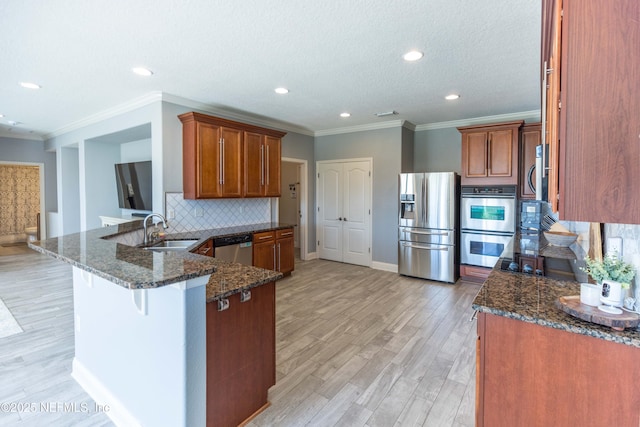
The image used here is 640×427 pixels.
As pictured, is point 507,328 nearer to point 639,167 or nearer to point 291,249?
point 639,167

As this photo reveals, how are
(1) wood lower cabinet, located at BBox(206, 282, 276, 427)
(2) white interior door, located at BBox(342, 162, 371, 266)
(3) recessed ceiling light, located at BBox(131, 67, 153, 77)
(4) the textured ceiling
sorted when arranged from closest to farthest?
(1) wood lower cabinet, located at BBox(206, 282, 276, 427) < (4) the textured ceiling < (3) recessed ceiling light, located at BBox(131, 67, 153, 77) < (2) white interior door, located at BBox(342, 162, 371, 266)

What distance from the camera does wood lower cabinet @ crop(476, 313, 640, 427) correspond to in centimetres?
117

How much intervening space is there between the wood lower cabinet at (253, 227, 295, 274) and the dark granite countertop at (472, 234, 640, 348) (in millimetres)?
3103

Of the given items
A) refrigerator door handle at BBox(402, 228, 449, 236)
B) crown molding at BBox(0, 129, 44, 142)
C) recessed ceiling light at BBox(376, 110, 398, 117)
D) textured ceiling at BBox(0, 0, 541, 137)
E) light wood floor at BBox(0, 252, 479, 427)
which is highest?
crown molding at BBox(0, 129, 44, 142)

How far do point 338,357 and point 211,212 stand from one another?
9.47 ft

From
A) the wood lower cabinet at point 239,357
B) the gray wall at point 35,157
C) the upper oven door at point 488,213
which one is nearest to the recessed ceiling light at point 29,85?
the wood lower cabinet at point 239,357

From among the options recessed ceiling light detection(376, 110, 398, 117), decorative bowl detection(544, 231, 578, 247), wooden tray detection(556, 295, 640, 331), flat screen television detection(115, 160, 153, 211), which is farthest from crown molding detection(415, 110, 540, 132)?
flat screen television detection(115, 160, 153, 211)

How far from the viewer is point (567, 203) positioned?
1.06m

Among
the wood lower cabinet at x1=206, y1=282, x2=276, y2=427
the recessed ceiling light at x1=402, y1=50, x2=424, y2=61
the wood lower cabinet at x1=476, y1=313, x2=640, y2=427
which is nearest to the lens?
the wood lower cabinet at x1=476, y1=313, x2=640, y2=427

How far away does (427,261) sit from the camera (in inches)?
199

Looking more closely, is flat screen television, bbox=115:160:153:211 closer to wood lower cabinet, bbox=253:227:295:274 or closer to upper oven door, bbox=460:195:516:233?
wood lower cabinet, bbox=253:227:295:274

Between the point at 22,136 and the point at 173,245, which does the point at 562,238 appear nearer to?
the point at 173,245

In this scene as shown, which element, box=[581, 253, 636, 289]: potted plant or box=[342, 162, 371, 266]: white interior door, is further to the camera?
box=[342, 162, 371, 266]: white interior door

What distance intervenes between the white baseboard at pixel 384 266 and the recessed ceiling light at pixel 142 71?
447cm
